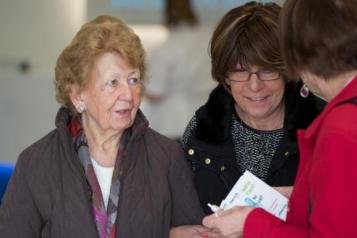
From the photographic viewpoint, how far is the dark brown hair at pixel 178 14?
321 cm

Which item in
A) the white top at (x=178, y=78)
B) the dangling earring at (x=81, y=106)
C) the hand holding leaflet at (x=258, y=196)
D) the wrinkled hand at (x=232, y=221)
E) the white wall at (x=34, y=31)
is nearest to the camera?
the wrinkled hand at (x=232, y=221)

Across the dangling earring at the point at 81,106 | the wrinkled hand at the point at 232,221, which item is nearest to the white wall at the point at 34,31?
the dangling earring at the point at 81,106

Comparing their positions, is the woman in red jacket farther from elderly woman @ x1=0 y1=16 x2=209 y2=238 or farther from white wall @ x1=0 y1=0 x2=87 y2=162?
white wall @ x1=0 y1=0 x2=87 y2=162

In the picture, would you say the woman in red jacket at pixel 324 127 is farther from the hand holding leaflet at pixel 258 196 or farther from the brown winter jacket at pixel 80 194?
the brown winter jacket at pixel 80 194

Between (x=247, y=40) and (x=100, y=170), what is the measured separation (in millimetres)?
668

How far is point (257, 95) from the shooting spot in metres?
2.17

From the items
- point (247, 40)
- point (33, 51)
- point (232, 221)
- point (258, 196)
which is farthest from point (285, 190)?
point (33, 51)

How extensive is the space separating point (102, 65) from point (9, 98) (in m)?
2.98

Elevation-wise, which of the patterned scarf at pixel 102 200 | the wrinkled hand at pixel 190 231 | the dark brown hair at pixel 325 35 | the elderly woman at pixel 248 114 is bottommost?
the wrinkled hand at pixel 190 231

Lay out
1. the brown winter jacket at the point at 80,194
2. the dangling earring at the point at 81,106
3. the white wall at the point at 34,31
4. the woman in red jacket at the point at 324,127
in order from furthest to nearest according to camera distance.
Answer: the white wall at the point at 34,31
the dangling earring at the point at 81,106
the brown winter jacket at the point at 80,194
the woman in red jacket at the point at 324,127

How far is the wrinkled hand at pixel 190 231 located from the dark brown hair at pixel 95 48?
55 centimetres

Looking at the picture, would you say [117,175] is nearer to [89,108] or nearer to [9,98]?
[89,108]

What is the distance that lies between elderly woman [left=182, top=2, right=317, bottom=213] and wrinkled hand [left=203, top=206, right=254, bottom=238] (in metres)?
0.43

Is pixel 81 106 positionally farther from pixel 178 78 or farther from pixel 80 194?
pixel 178 78
